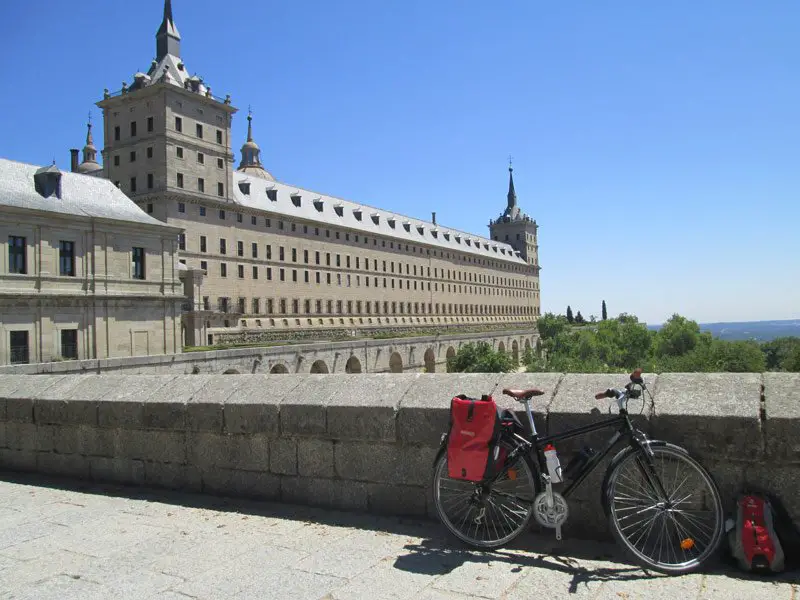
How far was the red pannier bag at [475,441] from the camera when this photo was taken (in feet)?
13.4

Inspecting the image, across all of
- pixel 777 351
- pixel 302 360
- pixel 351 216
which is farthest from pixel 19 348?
pixel 777 351

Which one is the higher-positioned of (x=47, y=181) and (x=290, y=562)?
(x=47, y=181)

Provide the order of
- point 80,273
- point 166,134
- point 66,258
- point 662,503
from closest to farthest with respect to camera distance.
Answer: point 662,503 → point 66,258 → point 80,273 → point 166,134

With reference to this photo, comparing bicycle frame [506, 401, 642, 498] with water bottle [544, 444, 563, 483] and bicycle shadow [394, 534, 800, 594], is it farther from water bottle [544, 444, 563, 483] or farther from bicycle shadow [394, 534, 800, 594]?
bicycle shadow [394, 534, 800, 594]

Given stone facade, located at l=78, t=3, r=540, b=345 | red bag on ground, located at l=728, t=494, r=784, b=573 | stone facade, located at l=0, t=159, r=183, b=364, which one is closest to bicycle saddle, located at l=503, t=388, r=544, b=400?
red bag on ground, located at l=728, t=494, r=784, b=573

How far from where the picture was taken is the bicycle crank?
3996mm

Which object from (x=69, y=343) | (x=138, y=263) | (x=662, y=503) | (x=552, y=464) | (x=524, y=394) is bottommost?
(x=662, y=503)

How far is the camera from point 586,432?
4160mm

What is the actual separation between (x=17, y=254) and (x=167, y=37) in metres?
36.1

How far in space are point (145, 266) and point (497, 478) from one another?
109 feet

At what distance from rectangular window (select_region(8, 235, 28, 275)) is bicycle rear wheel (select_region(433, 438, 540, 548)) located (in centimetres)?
2992

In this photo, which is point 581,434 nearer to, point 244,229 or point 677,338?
point 244,229

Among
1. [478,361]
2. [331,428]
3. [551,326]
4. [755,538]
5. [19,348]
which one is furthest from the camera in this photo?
[551,326]

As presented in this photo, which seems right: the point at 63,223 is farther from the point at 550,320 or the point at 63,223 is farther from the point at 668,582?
the point at 550,320
